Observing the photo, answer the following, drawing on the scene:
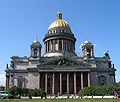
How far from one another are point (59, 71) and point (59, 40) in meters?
16.3

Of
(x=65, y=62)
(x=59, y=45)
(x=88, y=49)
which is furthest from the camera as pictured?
(x=59, y=45)

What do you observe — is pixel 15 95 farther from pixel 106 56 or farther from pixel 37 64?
pixel 106 56

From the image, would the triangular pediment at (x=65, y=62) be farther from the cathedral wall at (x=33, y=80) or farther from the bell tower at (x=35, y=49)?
the bell tower at (x=35, y=49)

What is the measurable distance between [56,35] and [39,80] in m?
20.4

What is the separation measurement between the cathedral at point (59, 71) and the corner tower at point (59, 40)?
82cm

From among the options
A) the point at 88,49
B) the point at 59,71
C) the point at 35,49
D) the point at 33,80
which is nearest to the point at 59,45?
the point at 35,49

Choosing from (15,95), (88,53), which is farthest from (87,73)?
(15,95)

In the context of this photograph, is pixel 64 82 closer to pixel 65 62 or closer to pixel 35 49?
pixel 65 62

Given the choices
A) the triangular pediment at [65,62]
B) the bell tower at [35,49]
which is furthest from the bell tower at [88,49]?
the bell tower at [35,49]

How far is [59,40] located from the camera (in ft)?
281

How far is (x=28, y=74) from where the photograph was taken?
245 ft

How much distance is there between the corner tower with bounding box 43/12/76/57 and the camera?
83969mm

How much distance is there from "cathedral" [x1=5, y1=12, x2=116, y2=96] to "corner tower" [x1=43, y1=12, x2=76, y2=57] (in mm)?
823

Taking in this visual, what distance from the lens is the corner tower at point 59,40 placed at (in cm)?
8397
